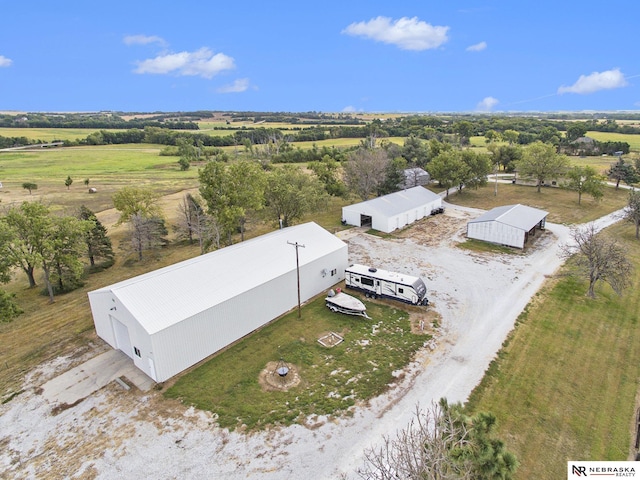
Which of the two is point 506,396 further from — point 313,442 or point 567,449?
point 313,442

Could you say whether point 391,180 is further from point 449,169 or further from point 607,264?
point 607,264

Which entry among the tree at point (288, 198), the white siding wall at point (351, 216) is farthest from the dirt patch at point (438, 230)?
the tree at point (288, 198)

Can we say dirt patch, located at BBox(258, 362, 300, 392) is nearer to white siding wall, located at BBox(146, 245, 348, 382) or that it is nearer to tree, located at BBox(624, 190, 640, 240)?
white siding wall, located at BBox(146, 245, 348, 382)

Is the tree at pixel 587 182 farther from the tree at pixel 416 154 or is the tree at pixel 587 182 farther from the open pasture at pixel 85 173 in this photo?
the open pasture at pixel 85 173

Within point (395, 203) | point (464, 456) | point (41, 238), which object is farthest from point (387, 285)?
point (41, 238)

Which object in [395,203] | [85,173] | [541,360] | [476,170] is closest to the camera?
[541,360]

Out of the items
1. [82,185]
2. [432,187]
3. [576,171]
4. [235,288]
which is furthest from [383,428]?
[82,185]
